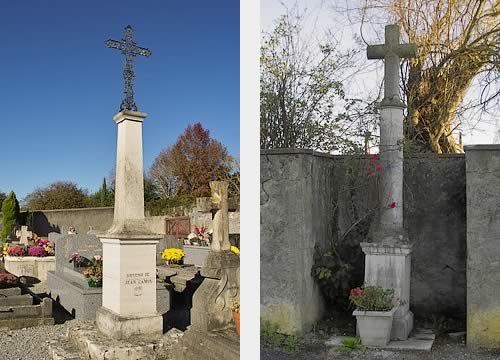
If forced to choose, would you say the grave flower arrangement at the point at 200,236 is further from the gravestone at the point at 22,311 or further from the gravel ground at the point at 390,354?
the gravel ground at the point at 390,354

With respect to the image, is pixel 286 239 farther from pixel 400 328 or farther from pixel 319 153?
pixel 400 328

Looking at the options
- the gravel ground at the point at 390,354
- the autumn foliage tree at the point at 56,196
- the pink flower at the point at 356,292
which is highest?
the autumn foliage tree at the point at 56,196

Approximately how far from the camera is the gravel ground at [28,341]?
2869 mm

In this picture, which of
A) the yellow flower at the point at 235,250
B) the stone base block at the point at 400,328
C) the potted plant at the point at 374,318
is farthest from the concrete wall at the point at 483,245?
the yellow flower at the point at 235,250

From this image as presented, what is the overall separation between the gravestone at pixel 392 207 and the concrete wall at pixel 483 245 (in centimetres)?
28

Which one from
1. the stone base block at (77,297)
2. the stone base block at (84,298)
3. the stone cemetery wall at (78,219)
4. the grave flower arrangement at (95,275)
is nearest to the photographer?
the stone cemetery wall at (78,219)

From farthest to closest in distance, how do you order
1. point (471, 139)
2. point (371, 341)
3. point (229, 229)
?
point (229, 229) < point (471, 139) < point (371, 341)

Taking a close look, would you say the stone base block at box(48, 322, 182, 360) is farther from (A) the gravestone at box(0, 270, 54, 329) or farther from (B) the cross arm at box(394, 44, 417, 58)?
(B) the cross arm at box(394, 44, 417, 58)

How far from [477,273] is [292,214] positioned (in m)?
0.84

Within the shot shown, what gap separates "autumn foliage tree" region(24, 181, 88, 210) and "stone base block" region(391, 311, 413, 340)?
4.92 ft

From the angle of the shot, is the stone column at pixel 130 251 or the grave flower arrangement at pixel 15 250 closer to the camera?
the stone column at pixel 130 251

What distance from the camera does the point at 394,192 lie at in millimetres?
2734

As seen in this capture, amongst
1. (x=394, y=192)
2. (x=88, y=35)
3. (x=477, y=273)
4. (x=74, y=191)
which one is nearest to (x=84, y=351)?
(x=74, y=191)

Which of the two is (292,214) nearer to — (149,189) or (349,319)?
(349,319)
